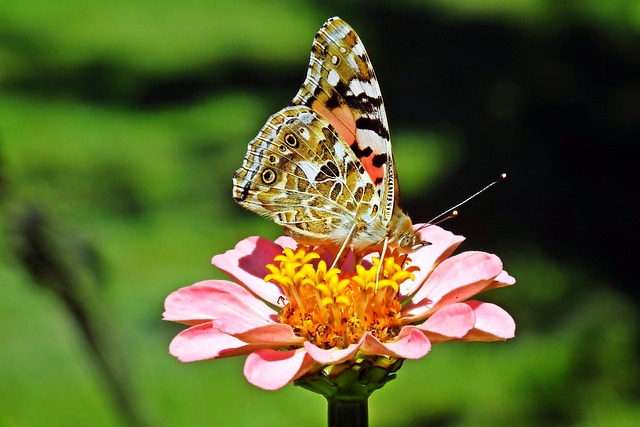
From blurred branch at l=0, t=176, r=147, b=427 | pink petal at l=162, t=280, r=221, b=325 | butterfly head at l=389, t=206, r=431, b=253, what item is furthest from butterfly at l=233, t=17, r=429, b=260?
blurred branch at l=0, t=176, r=147, b=427

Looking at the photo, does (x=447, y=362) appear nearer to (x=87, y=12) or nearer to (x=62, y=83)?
(x=62, y=83)

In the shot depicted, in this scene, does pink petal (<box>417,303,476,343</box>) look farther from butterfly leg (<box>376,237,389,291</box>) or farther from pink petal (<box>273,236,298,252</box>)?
pink petal (<box>273,236,298,252</box>)

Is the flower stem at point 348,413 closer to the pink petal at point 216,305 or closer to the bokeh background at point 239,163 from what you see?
the pink petal at point 216,305

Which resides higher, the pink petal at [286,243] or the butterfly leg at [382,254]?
the butterfly leg at [382,254]

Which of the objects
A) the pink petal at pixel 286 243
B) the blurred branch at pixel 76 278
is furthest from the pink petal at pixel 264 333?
the blurred branch at pixel 76 278

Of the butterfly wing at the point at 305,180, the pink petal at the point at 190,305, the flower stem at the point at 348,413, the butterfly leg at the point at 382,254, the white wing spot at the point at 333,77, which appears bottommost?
the flower stem at the point at 348,413

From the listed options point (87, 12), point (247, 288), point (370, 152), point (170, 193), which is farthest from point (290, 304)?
point (87, 12)

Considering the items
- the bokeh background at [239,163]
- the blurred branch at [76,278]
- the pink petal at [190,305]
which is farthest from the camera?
the bokeh background at [239,163]

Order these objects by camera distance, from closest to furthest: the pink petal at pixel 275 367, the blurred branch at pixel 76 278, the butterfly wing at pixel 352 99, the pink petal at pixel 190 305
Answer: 1. the pink petal at pixel 275 367
2. the pink petal at pixel 190 305
3. the butterfly wing at pixel 352 99
4. the blurred branch at pixel 76 278
